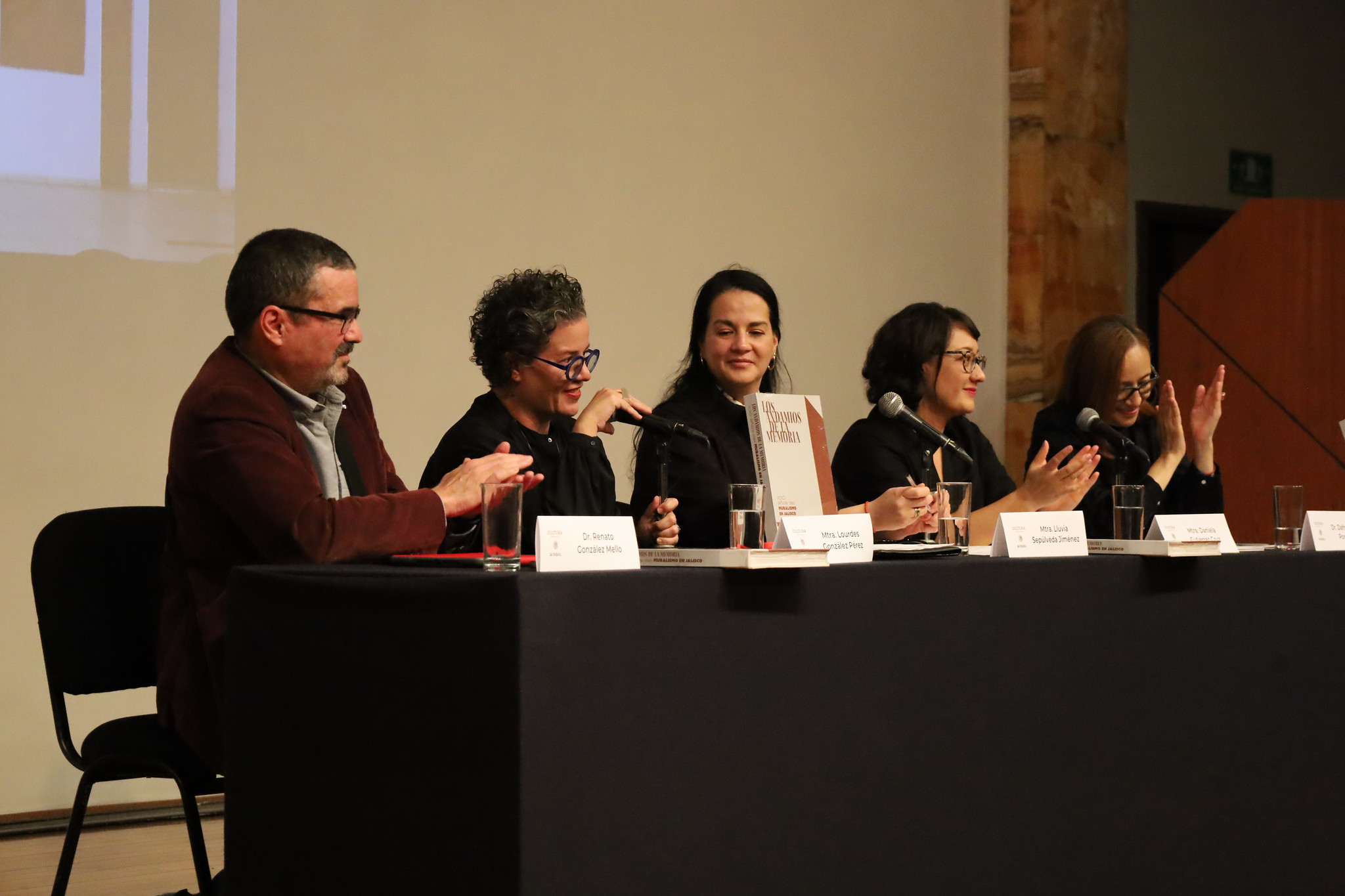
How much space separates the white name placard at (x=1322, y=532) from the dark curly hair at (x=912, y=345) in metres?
0.84

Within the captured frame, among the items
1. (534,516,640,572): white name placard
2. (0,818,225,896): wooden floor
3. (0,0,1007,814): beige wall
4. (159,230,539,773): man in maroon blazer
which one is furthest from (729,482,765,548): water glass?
(0,0,1007,814): beige wall

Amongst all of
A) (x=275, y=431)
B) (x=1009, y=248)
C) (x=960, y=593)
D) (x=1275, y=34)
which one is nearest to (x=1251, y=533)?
(x=1009, y=248)

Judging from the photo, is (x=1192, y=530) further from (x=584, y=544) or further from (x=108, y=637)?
(x=108, y=637)

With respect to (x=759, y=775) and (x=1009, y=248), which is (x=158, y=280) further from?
(x=1009, y=248)

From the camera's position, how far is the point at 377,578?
1.41 metres

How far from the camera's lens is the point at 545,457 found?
2.51 m

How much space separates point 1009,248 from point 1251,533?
1431mm

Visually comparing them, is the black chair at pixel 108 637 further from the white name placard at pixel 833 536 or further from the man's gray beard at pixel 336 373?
the white name placard at pixel 833 536

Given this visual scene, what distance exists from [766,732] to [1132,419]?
2055 millimetres

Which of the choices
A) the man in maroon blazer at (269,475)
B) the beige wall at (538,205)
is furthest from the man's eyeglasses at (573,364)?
the beige wall at (538,205)

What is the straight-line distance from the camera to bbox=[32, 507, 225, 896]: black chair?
6.68 ft

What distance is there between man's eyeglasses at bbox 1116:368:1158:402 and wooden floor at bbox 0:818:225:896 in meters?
2.20

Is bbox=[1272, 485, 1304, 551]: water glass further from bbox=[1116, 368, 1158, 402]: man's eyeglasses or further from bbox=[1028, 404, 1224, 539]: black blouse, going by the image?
bbox=[1116, 368, 1158, 402]: man's eyeglasses

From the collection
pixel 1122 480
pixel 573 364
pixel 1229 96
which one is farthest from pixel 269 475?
pixel 1229 96
